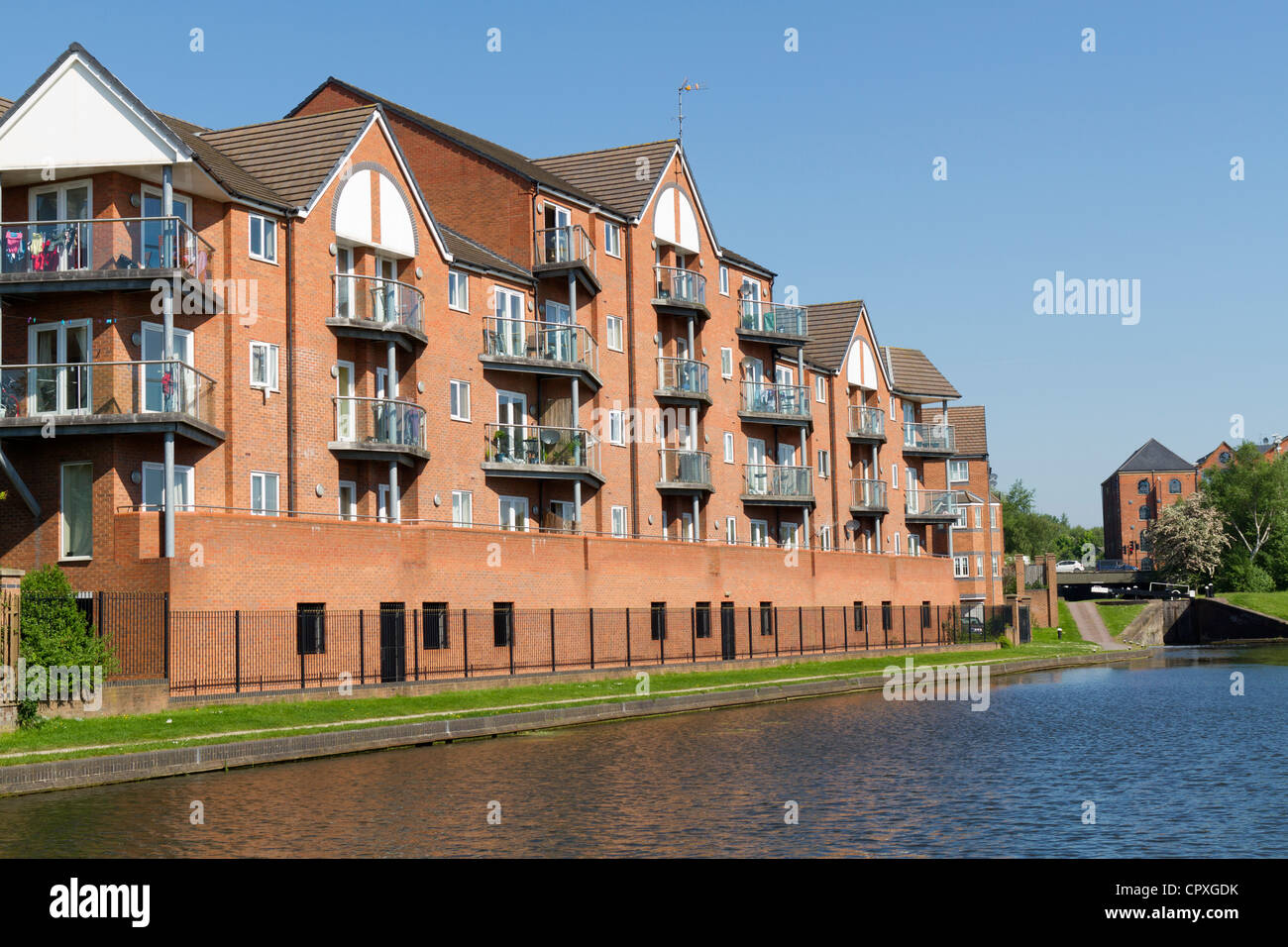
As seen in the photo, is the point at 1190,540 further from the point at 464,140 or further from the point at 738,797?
the point at 738,797

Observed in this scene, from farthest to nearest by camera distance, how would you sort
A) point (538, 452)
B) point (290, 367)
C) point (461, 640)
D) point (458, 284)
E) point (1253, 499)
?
point (1253, 499)
point (538, 452)
point (458, 284)
point (461, 640)
point (290, 367)

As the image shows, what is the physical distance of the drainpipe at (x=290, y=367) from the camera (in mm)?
34688

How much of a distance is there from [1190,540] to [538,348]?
87314mm

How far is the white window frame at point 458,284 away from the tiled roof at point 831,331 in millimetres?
25384

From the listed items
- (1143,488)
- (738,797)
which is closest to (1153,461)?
(1143,488)

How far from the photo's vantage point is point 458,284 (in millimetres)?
41844

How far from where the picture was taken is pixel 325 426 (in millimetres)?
35906

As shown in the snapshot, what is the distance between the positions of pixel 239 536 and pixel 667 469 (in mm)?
22540

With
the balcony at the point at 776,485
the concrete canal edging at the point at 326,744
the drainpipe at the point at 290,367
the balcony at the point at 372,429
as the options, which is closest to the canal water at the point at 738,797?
the concrete canal edging at the point at 326,744

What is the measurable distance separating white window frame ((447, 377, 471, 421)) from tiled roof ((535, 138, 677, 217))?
1129 centimetres

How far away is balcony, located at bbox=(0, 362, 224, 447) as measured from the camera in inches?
1158

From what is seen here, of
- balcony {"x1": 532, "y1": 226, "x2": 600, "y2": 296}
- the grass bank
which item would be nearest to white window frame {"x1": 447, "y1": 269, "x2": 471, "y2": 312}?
balcony {"x1": 532, "y1": 226, "x2": 600, "y2": 296}
